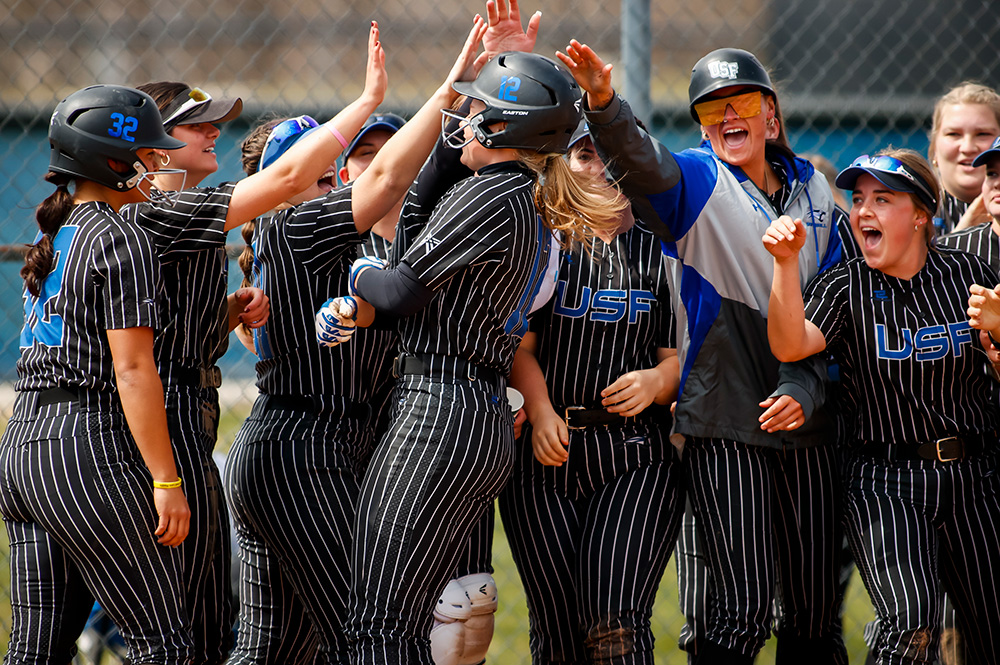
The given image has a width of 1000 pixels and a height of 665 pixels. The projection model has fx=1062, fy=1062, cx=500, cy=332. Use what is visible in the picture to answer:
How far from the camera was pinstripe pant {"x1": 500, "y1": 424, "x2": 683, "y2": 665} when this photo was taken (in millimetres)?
3080

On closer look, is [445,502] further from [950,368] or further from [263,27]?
[263,27]

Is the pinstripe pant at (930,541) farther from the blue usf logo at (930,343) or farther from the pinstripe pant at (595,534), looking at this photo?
the pinstripe pant at (595,534)

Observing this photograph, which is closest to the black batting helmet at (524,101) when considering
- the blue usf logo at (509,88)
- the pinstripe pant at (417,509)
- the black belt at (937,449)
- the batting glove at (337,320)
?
the blue usf logo at (509,88)

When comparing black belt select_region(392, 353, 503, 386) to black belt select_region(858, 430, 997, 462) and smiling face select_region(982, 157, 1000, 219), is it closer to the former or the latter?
black belt select_region(858, 430, 997, 462)

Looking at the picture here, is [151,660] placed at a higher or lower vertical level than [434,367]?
lower

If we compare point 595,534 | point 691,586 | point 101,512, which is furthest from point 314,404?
point 691,586

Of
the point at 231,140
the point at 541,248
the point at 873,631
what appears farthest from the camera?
the point at 231,140

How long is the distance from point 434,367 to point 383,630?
26.5 inches

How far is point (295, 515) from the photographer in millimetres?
3021

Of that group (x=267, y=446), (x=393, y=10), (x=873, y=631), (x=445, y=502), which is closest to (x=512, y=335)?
(x=445, y=502)

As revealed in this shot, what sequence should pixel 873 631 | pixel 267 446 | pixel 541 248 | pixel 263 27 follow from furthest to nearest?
pixel 263 27 < pixel 873 631 < pixel 267 446 < pixel 541 248

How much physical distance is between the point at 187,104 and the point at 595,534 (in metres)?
1.87

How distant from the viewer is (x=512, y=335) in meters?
2.92

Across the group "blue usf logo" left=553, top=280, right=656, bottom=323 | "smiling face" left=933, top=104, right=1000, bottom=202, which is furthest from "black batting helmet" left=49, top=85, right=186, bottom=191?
"smiling face" left=933, top=104, right=1000, bottom=202
